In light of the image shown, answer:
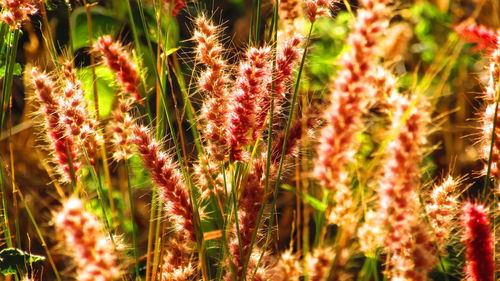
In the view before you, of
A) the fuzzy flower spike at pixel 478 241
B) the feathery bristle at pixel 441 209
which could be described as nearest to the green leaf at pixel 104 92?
the feathery bristle at pixel 441 209

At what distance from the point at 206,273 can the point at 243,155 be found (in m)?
0.18

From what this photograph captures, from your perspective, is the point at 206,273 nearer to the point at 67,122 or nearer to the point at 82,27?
the point at 67,122

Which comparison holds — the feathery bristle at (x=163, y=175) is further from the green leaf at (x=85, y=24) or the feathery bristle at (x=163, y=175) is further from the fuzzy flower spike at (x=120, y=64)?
the green leaf at (x=85, y=24)

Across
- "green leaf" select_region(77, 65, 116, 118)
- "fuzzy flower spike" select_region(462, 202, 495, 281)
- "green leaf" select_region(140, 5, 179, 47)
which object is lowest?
"fuzzy flower spike" select_region(462, 202, 495, 281)

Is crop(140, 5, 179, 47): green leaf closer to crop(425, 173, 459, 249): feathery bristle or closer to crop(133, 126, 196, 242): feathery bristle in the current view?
crop(133, 126, 196, 242): feathery bristle

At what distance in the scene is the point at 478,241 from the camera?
0.75 meters

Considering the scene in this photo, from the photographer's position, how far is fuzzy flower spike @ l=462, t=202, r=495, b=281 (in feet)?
2.45

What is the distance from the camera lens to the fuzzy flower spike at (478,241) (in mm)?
746

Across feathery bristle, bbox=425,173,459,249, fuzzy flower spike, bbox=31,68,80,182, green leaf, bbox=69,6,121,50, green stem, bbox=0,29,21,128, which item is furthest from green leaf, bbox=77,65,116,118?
feathery bristle, bbox=425,173,459,249

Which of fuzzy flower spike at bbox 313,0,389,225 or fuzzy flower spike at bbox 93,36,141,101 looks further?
fuzzy flower spike at bbox 93,36,141,101

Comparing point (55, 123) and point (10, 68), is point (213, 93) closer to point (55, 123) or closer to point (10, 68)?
point (55, 123)

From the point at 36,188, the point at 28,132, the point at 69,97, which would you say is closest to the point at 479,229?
the point at 69,97

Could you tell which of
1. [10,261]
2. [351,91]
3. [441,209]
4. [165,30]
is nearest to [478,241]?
[441,209]

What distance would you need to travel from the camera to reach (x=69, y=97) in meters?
0.91
